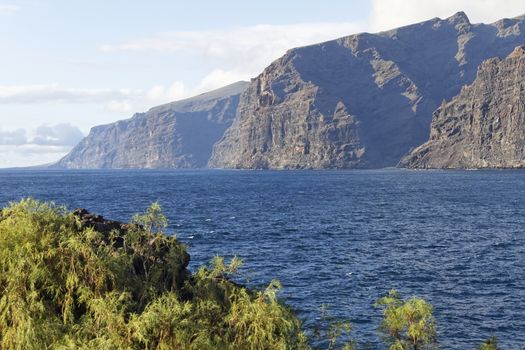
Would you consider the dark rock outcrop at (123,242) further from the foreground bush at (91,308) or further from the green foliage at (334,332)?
the green foliage at (334,332)

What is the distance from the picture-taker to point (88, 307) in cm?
2086

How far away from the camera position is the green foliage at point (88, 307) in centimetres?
1869

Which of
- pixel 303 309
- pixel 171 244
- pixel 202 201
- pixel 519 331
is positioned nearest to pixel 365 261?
pixel 303 309

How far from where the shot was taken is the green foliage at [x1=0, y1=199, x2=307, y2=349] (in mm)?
18688

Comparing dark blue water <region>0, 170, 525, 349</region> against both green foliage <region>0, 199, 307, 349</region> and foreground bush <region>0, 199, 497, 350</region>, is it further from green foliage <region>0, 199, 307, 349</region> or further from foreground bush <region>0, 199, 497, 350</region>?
green foliage <region>0, 199, 307, 349</region>

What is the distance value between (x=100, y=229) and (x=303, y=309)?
65.9 feet

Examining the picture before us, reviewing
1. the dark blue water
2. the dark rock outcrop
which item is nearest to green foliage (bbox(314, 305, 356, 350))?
the dark blue water

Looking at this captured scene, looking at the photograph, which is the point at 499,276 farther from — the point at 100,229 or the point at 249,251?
the point at 100,229

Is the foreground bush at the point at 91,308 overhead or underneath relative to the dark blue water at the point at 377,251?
overhead

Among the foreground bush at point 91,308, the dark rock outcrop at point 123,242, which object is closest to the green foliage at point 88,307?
the foreground bush at point 91,308

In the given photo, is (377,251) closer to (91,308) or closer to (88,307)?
(88,307)

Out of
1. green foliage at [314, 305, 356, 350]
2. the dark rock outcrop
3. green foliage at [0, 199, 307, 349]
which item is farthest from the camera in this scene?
the dark rock outcrop

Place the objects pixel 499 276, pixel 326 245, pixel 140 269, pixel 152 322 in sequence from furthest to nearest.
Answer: pixel 326 245 → pixel 499 276 → pixel 140 269 → pixel 152 322

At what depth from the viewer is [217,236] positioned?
8906 centimetres
